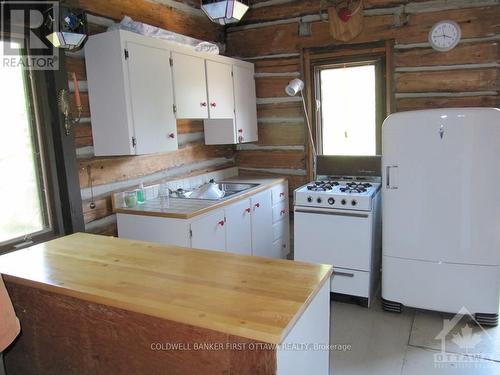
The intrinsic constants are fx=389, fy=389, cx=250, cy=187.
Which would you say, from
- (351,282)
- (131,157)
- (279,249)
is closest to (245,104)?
(131,157)

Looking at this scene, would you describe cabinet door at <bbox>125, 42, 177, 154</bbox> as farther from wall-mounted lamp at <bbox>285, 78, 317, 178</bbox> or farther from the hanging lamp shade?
wall-mounted lamp at <bbox>285, 78, 317, 178</bbox>

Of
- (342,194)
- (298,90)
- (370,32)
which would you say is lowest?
(342,194)

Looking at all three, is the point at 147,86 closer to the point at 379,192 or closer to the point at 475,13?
the point at 379,192

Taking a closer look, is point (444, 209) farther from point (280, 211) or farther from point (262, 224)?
point (280, 211)

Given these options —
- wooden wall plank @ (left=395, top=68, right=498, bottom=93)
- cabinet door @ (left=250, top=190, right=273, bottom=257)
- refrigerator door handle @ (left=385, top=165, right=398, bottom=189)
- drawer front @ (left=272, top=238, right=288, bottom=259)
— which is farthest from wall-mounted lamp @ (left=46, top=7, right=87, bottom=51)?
wooden wall plank @ (left=395, top=68, right=498, bottom=93)

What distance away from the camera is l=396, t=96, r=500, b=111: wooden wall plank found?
11.0ft

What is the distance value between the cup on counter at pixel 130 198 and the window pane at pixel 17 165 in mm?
609

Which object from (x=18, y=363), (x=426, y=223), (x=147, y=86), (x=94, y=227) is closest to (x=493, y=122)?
(x=426, y=223)

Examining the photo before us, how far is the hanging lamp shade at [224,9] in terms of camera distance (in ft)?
5.81

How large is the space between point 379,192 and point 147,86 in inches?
82.7

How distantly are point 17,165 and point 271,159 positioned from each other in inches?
102

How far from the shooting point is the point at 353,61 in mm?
3826

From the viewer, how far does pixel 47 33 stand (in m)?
1.34

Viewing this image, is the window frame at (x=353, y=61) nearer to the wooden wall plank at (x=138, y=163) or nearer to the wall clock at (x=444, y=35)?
the wall clock at (x=444, y=35)
